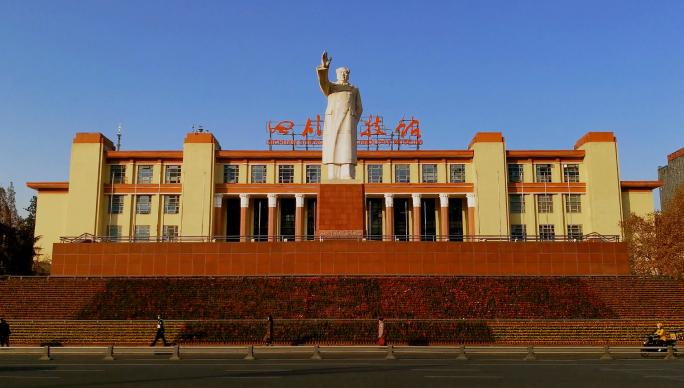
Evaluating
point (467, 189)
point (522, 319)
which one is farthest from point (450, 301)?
point (467, 189)

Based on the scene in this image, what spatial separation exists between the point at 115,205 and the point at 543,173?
1419 inches

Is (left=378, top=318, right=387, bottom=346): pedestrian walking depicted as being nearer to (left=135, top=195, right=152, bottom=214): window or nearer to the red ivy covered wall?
the red ivy covered wall

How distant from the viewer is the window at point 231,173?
53.7m

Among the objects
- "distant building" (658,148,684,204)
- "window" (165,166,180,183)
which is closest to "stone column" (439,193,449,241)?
"window" (165,166,180,183)

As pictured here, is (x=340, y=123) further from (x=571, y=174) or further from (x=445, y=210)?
(x=571, y=174)

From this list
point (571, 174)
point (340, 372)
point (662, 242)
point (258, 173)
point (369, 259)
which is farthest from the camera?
point (258, 173)

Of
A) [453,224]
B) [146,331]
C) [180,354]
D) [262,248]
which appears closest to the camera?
[180,354]

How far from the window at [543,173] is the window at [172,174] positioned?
99.8 ft

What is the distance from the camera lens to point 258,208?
55531 millimetres

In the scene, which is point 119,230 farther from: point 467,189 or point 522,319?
point 522,319

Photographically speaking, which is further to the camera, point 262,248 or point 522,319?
point 262,248

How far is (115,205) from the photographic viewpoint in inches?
2088

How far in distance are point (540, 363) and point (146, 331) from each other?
15134 mm

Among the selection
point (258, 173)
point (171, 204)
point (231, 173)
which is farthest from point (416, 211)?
point (171, 204)
